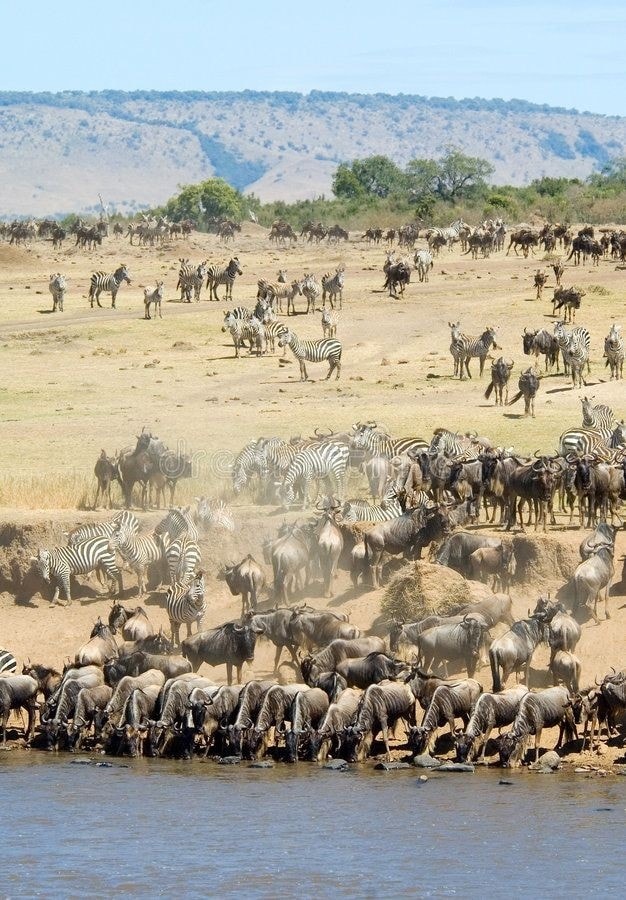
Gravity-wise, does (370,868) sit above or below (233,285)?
below

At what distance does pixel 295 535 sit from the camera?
2195cm

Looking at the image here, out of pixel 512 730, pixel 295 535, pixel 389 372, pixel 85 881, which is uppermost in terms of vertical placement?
pixel 389 372

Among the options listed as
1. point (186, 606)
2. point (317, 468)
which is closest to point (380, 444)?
point (317, 468)

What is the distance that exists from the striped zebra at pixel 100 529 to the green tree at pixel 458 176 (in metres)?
75.8

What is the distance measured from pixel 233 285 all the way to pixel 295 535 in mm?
37229

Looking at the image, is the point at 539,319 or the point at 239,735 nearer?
the point at 239,735

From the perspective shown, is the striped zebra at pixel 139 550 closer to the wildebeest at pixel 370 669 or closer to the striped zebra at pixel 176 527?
the striped zebra at pixel 176 527

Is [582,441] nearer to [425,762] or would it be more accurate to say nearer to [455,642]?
[455,642]

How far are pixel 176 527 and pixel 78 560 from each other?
1.44m

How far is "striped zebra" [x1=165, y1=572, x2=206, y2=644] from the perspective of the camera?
20.7 metres

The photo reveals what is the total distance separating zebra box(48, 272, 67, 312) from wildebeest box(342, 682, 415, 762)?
37232mm

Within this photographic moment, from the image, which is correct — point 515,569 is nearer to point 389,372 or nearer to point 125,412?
point 125,412

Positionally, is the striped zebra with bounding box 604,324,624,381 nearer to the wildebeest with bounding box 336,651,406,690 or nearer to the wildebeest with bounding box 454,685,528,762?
the wildebeest with bounding box 336,651,406,690

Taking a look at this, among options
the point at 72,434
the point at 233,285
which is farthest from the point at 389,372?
the point at 233,285
